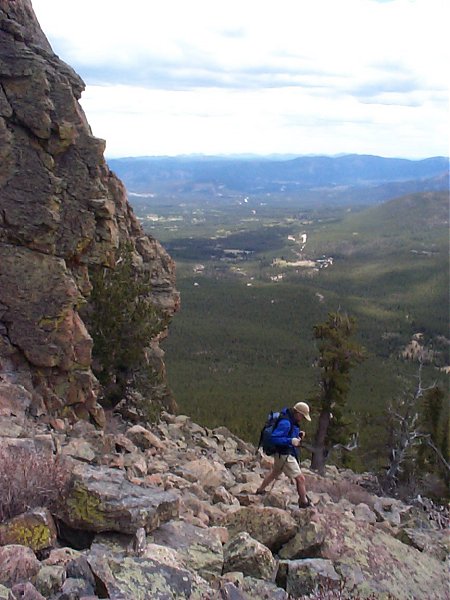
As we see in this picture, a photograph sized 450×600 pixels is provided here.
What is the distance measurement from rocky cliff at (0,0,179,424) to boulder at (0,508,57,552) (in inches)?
357

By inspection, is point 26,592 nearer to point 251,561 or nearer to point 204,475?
point 251,561

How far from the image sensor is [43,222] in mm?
18344

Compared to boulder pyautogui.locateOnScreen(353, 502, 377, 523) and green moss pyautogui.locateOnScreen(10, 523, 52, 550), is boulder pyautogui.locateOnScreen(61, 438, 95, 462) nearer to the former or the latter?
green moss pyautogui.locateOnScreen(10, 523, 52, 550)

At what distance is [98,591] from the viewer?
6461 mm

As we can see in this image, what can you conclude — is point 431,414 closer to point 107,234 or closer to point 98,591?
point 107,234

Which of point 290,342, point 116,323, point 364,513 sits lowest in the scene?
point 290,342

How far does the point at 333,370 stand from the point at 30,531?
23.6 m

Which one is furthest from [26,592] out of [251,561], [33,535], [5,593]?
[251,561]

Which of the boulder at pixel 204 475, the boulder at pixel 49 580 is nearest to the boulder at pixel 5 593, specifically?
the boulder at pixel 49 580

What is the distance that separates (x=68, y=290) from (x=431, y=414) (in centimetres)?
2583

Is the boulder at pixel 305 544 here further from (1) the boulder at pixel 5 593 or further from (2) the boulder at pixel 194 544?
(1) the boulder at pixel 5 593

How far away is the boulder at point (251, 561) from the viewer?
8414mm

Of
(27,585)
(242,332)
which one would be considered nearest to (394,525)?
(27,585)

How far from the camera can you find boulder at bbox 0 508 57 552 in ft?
24.1
